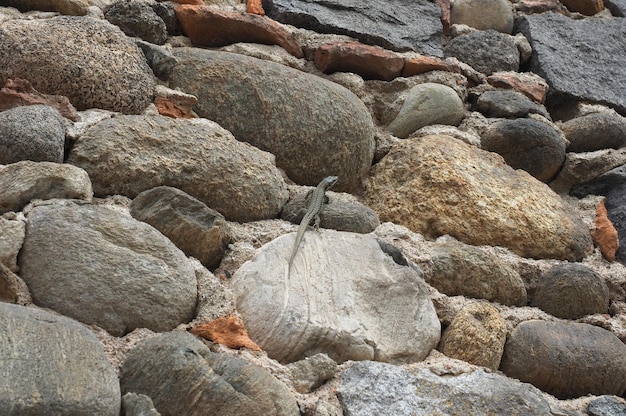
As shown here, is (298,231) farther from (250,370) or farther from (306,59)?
(306,59)

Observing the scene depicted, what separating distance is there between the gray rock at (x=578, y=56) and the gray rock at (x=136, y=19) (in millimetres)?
1550

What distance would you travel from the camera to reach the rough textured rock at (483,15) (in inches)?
152

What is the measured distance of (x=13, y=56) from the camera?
243cm

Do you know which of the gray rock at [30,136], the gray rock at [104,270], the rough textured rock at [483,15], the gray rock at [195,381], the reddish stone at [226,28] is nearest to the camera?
the gray rock at [195,381]

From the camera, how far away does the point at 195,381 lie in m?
1.76

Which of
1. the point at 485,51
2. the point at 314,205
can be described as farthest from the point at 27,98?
the point at 485,51

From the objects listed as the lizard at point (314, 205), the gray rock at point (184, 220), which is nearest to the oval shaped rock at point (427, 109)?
the lizard at point (314, 205)

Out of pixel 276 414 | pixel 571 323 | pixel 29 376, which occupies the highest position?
pixel 29 376

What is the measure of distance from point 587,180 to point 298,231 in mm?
1321

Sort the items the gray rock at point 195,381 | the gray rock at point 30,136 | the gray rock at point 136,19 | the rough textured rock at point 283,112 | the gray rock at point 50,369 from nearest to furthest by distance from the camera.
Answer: the gray rock at point 50,369 < the gray rock at point 195,381 < the gray rock at point 30,136 < the rough textured rock at point 283,112 < the gray rock at point 136,19

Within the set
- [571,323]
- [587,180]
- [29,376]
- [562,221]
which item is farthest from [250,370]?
[587,180]

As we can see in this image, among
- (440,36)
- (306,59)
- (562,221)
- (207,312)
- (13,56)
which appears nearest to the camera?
(207,312)

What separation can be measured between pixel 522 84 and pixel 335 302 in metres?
1.63

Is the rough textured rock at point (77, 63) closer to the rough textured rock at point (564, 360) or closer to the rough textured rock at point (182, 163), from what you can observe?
the rough textured rock at point (182, 163)
